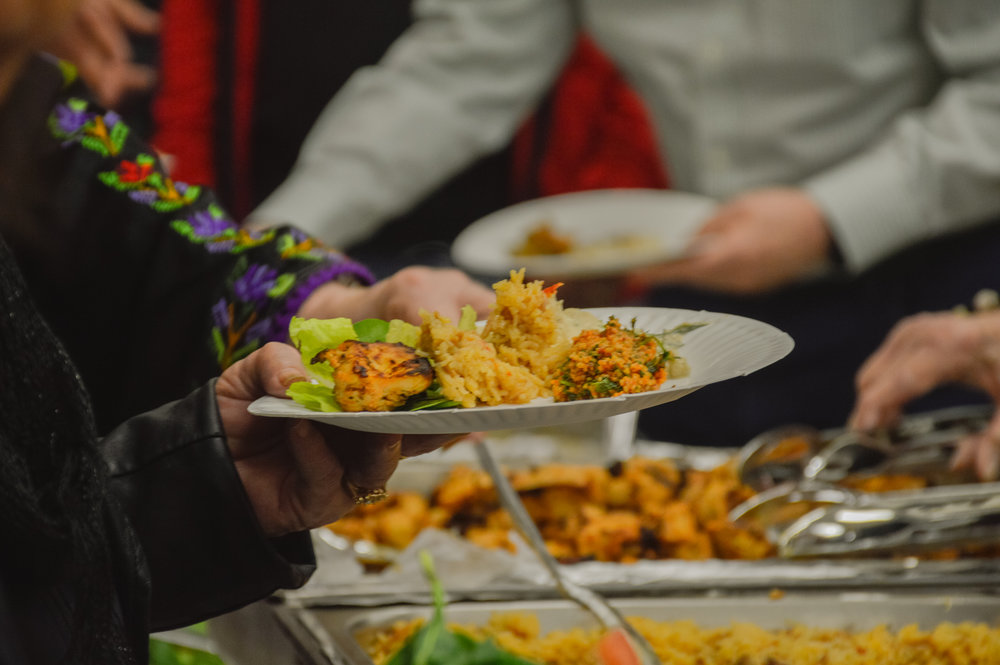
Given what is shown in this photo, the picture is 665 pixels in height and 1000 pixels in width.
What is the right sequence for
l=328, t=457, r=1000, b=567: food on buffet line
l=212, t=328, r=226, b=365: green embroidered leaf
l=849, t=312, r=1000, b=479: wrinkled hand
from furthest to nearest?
l=849, t=312, r=1000, b=479: wrinkled hand → l=328, t=457, r=1000, b=567: food on buffet line → l=212, t=328, r=226, b=365: green embroidered leaf

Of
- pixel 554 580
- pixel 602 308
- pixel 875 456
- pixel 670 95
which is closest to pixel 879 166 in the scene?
pixel 670 95

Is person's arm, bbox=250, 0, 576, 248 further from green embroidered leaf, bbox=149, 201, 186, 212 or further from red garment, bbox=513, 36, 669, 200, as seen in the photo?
green embroidered leaf, bbox=149, 201, 186, 212

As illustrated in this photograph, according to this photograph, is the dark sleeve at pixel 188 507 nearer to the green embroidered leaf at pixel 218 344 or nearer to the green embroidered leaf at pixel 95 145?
the green embroidered leaf at pixel 218 344

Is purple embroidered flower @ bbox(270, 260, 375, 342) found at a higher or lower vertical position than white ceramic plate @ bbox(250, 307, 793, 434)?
lower

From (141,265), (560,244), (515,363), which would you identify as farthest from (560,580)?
(560,244)

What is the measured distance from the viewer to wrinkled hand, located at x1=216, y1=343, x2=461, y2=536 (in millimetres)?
779

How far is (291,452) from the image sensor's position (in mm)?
843

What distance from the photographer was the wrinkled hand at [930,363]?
4.99 ft

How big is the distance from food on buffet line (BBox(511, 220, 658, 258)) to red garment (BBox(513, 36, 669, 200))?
0.68 meters

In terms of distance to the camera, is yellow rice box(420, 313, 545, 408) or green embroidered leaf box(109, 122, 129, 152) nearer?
yellow rice box(420, 313, 545, 408)

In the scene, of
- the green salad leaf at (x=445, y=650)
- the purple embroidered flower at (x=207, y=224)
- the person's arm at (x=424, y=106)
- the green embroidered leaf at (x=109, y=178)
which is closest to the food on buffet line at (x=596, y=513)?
the green salad leaf at (x=445, y=650)

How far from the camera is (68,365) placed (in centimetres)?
76

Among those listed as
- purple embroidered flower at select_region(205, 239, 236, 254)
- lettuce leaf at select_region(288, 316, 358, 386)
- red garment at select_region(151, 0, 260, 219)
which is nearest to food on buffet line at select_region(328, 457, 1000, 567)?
purple embroidered flower at select_region(205, 239, 236, 254)

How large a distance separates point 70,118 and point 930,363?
4.38ft
